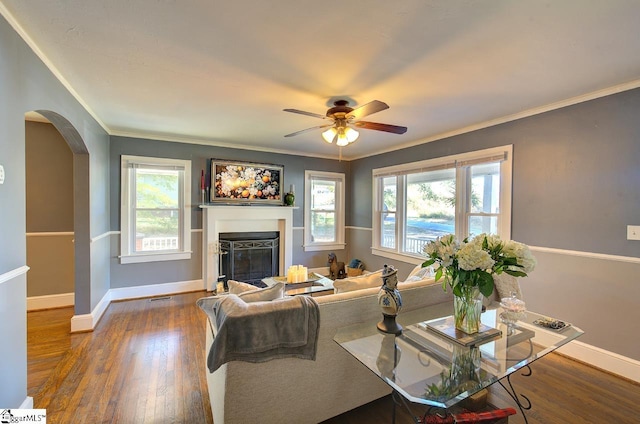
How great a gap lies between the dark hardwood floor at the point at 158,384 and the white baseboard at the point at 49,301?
618mm

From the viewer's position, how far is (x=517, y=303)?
6.61 feet

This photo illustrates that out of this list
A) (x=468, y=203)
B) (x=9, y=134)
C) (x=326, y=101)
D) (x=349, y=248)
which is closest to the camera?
(x=9, y=134)

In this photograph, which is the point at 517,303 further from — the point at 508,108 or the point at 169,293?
the point at 169,293

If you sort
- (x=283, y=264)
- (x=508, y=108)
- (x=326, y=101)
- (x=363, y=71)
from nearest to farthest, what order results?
(x=363, y=71) → (x=326, y=101) → (x=508, y=108) → (x=283, y=264)

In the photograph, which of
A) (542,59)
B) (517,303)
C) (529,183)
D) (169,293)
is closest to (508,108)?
A: (529,183)

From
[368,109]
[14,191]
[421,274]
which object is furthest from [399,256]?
[14,191]

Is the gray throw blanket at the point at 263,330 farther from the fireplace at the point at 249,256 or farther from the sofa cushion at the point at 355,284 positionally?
the fireplace at the point at 249,256

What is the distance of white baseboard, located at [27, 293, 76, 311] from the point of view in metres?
3.71

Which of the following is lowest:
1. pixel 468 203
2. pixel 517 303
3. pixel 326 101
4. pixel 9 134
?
pixel 517 303

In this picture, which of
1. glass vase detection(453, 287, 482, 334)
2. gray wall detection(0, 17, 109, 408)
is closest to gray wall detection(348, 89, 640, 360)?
glass vase detection(453, 287, 482, 334)

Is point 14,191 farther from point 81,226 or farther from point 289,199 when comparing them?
point 289,199

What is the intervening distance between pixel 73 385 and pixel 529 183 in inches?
182

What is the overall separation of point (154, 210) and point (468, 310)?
4407 mm

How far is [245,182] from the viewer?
4887 mm
